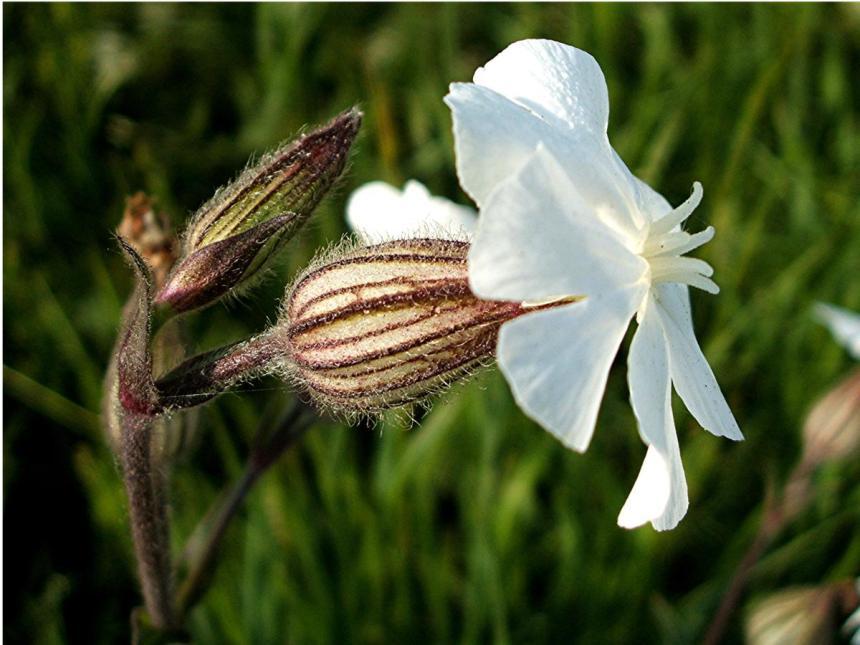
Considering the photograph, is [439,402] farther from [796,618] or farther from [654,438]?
[654,438]

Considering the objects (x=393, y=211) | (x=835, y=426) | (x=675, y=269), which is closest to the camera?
(x=675, y=269)

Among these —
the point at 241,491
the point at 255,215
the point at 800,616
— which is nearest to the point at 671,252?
the point at 255,215

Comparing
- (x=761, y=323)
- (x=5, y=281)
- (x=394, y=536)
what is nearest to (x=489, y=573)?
(x=394, y=536)

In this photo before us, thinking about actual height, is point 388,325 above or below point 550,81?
below

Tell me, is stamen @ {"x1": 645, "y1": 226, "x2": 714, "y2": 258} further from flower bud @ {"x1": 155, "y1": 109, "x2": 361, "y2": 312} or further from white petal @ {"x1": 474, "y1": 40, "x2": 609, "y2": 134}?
flower bud @ {"x1": 155, "y1": 109, "x2": 361, "y2": 312}

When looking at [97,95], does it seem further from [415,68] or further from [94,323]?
[415,68]
